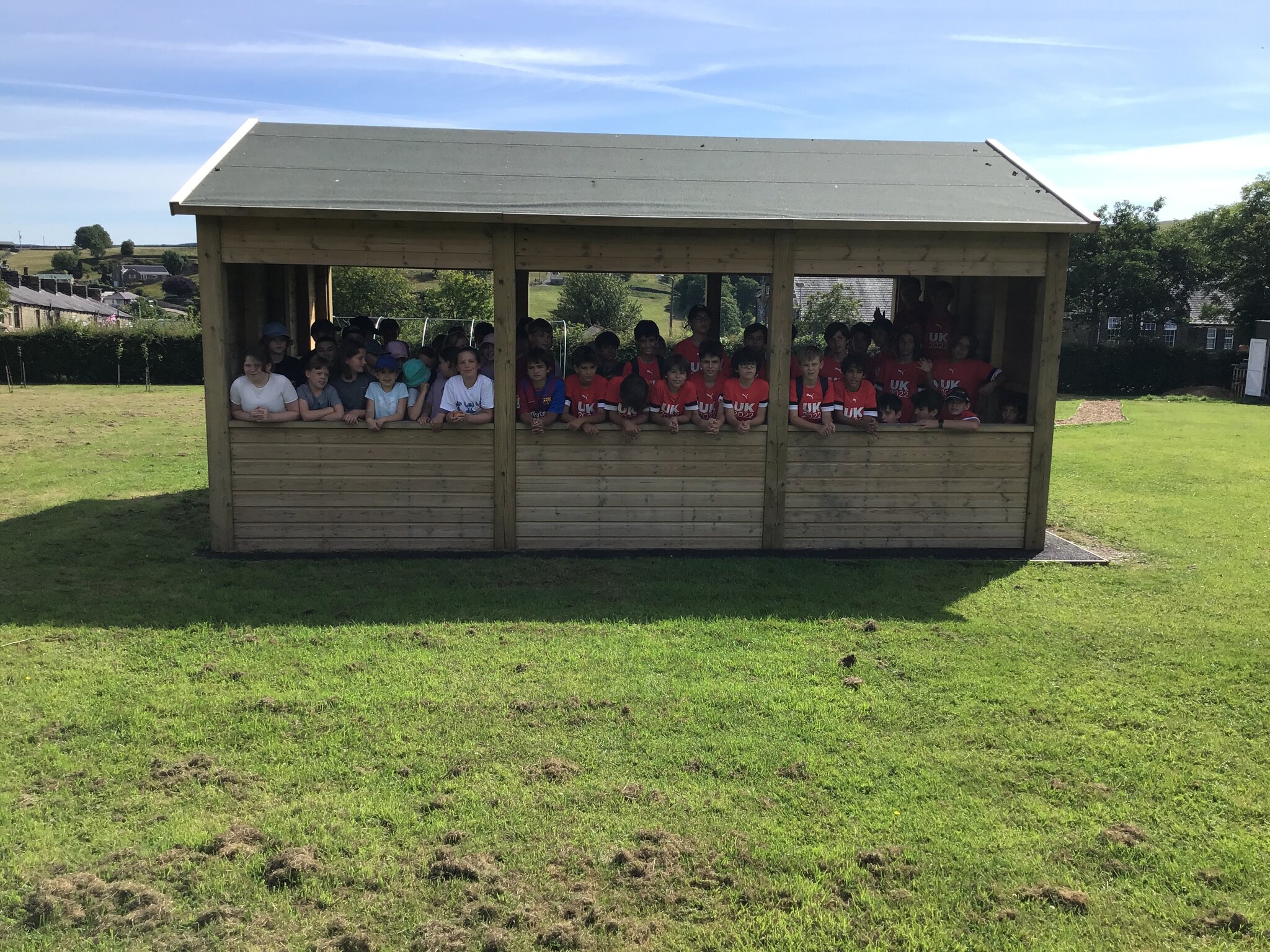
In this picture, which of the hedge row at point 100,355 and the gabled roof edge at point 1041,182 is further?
the hedge row at point 100,355

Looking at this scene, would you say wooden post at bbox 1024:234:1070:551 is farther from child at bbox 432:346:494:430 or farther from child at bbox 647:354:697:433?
child at bbox 432:346:494:430

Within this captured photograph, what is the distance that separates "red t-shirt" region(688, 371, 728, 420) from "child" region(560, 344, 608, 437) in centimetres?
76

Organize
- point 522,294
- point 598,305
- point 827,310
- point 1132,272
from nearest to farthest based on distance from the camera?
point 522,294, point 1132,272, point 827,310, point 598,305

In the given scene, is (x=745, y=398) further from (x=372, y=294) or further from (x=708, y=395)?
(x=372, y=294)

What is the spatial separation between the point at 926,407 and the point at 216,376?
5.79 meters

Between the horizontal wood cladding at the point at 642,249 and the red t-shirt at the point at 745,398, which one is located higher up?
the horizontal wood cladding at the point at 642,249

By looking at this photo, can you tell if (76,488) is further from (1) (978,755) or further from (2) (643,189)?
(1) (978,755)

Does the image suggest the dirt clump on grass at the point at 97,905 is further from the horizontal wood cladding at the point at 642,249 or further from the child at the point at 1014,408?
the child at the point at 1014,408

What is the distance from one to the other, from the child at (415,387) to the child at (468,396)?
0.18m

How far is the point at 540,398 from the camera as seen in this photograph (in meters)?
8.04

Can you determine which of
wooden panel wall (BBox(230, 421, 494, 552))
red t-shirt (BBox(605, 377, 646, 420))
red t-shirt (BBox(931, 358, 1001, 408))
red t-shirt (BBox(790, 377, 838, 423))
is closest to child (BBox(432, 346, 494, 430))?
wooden panel wall (BBox(230, 421, 494, 552))

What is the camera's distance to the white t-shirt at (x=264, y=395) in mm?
7766

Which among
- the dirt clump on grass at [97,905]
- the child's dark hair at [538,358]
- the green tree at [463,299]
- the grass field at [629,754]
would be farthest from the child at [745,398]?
the green tree at [463,299]

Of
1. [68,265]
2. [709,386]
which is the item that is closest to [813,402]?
[709,386]
